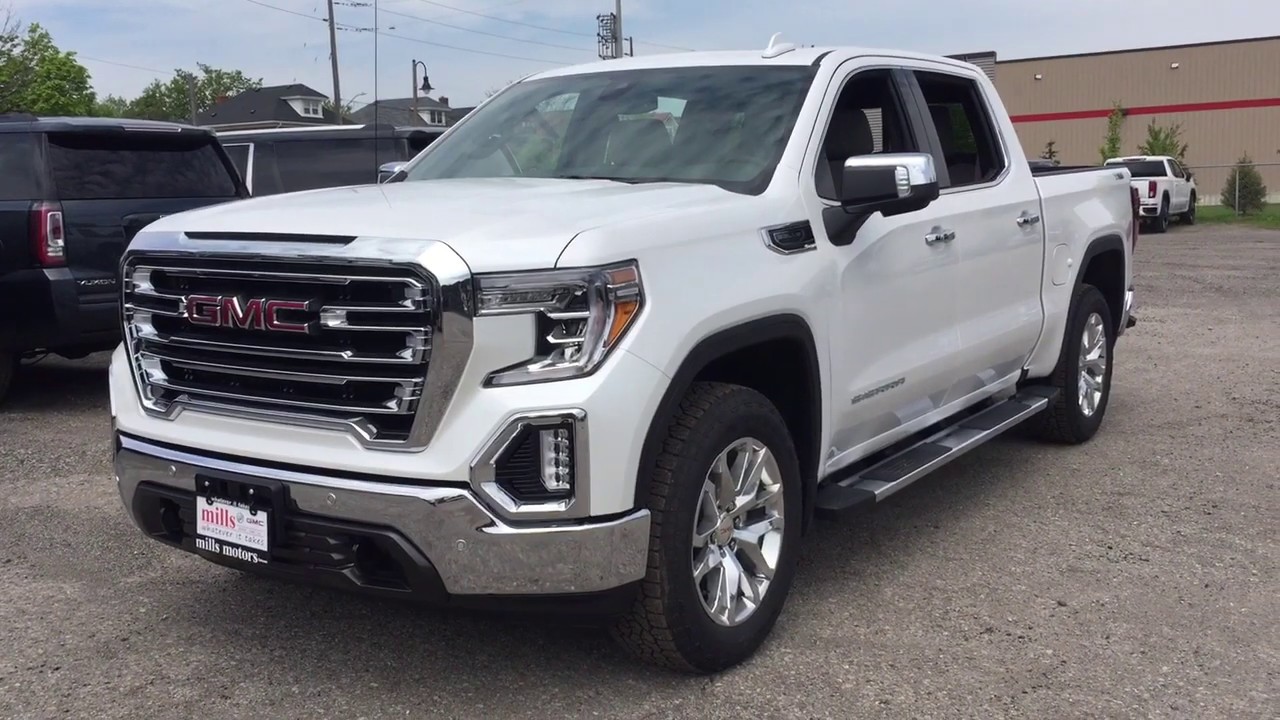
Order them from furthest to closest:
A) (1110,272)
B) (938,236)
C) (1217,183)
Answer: (1217,183)
(1110,272)
(938,236)

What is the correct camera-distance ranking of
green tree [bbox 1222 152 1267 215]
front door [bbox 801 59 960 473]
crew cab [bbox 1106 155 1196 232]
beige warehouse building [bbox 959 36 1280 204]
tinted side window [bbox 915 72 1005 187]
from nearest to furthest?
front door [bbox 801 59 960 473], tinted side window [bbox 915 72 1005 187], crew cab [bbox 1106 155 1196 232], green tree [bbox 1222 152 1267 215], beige warehouse building [bbox 959 36 1280 204]

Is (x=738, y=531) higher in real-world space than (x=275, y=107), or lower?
lower

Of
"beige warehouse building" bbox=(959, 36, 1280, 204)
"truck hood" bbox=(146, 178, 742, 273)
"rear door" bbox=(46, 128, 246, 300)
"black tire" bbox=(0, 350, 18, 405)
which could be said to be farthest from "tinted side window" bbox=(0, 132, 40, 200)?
"beige warehouse building" bbox=(959, 36, 1280, 204)

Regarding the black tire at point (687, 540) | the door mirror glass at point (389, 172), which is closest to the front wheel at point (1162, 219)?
the door mirror glass at point (389, 172)

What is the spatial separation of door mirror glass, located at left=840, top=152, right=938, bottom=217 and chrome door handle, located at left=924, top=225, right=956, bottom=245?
2.05ft

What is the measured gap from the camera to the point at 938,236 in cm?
490

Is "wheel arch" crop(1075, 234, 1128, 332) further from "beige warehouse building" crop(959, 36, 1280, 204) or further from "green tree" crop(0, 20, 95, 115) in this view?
"green tree" crop(0, 20, 95, 115)

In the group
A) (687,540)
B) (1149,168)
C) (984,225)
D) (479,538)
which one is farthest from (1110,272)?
(1149,168)

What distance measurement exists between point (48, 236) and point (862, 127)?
16.6 feet

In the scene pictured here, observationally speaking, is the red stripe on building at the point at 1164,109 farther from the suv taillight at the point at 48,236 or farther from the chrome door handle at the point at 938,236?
the chrome door handle at the point at 938,236

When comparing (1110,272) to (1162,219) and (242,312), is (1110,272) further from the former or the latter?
(1162,219)

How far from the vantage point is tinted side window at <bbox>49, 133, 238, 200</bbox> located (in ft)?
25.7

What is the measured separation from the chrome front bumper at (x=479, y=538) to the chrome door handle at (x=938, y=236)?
2017 mm

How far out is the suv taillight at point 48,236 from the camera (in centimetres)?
750
